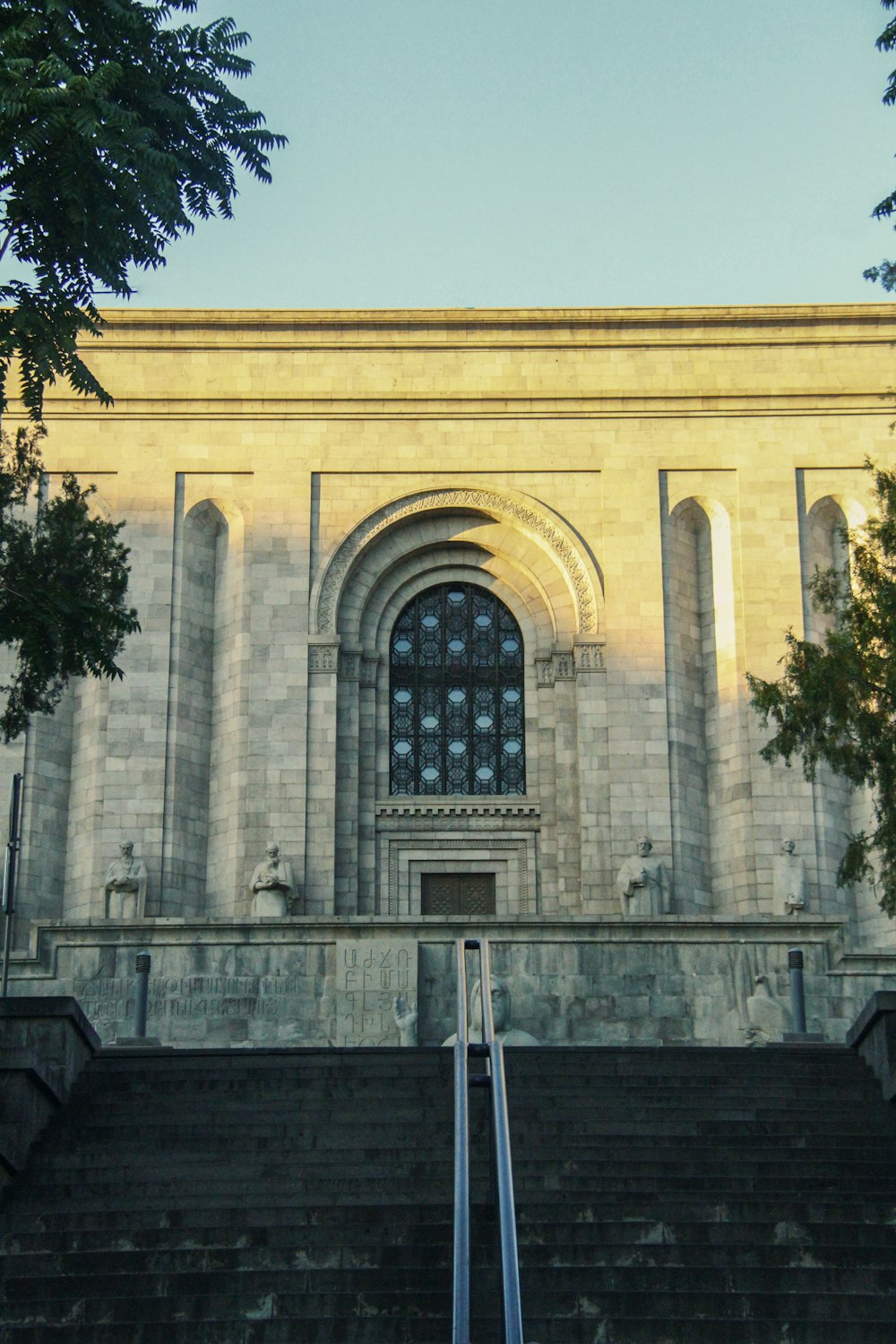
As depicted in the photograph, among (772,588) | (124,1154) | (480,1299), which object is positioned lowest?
(480,1299)

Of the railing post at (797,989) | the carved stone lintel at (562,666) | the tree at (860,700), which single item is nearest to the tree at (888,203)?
the tree at (860,700)

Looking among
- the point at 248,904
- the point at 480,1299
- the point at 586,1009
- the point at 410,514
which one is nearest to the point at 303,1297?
the point at 480,1299

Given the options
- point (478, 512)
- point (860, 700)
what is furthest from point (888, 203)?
point (478, 512)

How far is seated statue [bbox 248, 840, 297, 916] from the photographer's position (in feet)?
93.5

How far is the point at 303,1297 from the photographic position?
12477 millimetres

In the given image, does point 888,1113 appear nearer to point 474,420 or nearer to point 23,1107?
point 23,1107

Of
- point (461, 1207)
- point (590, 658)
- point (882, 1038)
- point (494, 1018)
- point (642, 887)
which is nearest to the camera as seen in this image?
point (461, 1207)

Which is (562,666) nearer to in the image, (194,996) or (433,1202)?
(194,996)

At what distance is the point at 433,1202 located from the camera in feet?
46.0

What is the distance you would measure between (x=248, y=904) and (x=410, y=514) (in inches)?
268

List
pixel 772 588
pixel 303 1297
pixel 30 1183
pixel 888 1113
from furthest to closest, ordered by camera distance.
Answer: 1. pixel 772 588
2. pixel 888 1113
3. pixel 30 1183
4. pixel 303 1297

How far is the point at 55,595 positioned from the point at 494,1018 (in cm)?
881

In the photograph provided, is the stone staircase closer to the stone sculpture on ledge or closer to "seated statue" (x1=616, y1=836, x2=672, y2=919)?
"seated statue" (x1=616, y1=836, x2=672, y2=919)

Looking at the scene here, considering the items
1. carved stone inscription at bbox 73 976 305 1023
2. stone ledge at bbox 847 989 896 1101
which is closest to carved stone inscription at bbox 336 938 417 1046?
carved stone inscription at bbox 73 976 305 1023
